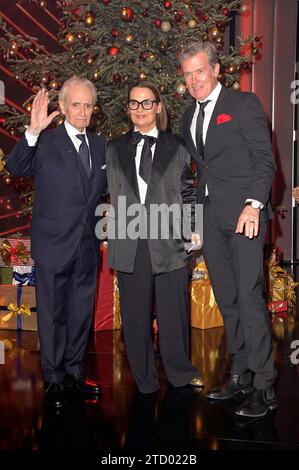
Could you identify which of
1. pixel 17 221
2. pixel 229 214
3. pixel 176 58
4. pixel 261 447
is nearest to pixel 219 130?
pixel 229 214

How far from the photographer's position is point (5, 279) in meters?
4.52

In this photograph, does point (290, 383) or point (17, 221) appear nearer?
point (290, 383)

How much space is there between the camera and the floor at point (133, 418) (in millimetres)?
2420

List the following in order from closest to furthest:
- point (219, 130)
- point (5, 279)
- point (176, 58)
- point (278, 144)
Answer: point (219, 130), point (5, 279), point (176, 58), point (278, 144)

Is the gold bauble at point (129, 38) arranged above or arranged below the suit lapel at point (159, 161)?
above

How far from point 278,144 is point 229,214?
18.5 feet

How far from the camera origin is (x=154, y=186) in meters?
2.89

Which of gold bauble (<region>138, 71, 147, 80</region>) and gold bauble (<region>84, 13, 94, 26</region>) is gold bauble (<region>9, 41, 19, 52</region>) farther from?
gold bauble (<region>138, 71, 147, 80</region>)

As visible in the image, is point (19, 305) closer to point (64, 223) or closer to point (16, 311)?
point (16, 311)

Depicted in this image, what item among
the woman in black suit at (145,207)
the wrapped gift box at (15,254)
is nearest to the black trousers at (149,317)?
the woman in black suit at (145,207)

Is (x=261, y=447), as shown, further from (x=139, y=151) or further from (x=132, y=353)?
(x=139, y=151)

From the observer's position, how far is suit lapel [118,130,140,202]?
9.50 ft

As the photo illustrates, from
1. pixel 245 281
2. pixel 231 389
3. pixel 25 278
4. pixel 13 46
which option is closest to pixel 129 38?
pixel 13 46

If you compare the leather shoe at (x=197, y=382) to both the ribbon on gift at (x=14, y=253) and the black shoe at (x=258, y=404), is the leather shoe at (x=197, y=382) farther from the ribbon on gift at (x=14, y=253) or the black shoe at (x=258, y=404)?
the ribbon on gift at (x=14, y=253)
